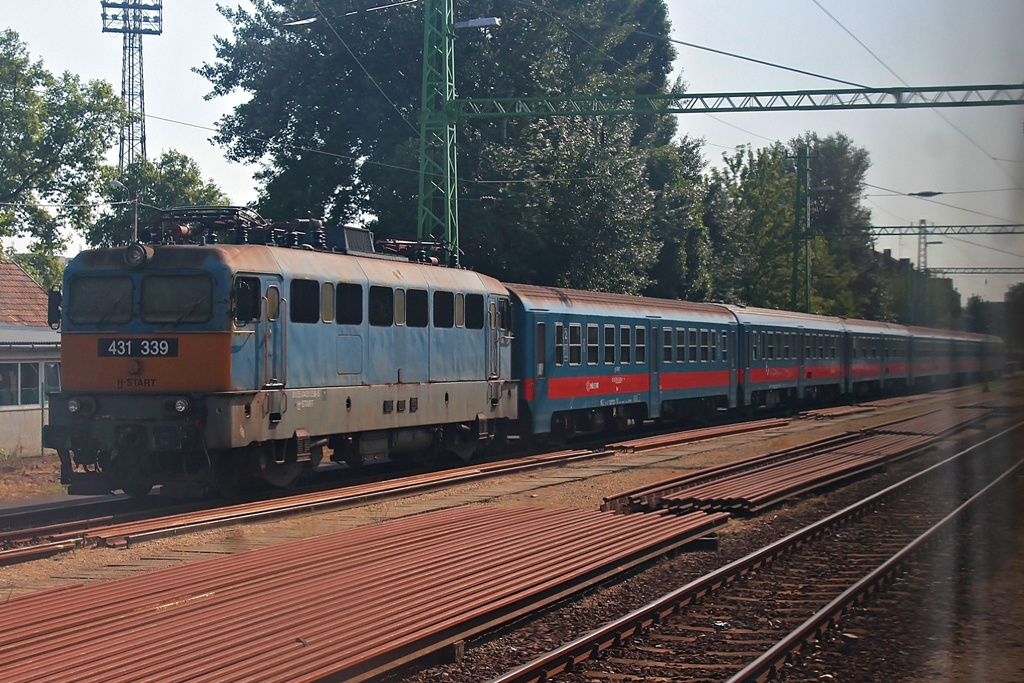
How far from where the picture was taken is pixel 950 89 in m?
5.47

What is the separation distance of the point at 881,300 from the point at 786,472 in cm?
610

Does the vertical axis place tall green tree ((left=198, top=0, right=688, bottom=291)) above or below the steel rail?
above

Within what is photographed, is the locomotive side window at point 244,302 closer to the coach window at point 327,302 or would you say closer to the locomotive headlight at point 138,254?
the locomotive headlight at point 138,254

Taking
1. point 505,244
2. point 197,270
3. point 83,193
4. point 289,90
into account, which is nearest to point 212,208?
point 197,270

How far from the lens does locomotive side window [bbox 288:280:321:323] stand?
48.3 ft

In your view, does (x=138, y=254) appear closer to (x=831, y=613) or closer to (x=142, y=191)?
(x=831, y=613)

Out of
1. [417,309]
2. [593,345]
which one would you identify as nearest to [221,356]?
[417,309]

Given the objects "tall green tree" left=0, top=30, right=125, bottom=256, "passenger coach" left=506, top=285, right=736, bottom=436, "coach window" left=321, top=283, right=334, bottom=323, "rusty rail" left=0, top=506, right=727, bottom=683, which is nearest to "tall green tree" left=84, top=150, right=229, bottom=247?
"tall green tree" left=0, top=30, right=125, bottom=256

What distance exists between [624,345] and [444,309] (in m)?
8.06

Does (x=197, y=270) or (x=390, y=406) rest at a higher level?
(x=197, y=270)

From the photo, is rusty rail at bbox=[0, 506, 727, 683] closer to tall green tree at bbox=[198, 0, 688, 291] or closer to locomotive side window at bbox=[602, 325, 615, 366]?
locomotive side window at bbox=[602, 325, 615, 366]

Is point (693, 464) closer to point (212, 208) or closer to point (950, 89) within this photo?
point (212, 208)

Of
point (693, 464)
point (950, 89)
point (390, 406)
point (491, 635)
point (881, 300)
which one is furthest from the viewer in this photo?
point (693, 464)

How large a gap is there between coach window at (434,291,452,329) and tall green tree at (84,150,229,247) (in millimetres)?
25810
